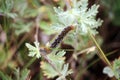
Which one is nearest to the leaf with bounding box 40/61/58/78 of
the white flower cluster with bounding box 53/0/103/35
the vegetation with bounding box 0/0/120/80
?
the vegetation with bounding box 0/0/120/80

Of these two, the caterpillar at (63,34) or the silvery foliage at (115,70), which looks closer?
the caterpillar at (63,34)

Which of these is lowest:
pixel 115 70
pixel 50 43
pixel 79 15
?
pixel 115 70

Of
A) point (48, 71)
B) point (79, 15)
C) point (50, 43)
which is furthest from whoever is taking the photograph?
point (50, 43)

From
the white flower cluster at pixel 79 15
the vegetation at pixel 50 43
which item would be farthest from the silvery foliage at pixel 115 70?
the white flower cluster at pixel 79 15

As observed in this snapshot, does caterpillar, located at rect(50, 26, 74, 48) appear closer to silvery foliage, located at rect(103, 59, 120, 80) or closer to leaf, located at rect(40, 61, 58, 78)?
leaf, located at rect(40, 61, 58, 78)

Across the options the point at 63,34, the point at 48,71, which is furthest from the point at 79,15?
the point at 48,71

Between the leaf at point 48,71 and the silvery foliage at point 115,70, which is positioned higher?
the leaf at point 48,71

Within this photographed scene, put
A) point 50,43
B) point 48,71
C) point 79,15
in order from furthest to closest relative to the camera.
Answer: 1. point 50,43
2. point 48,71
3. point 79,15

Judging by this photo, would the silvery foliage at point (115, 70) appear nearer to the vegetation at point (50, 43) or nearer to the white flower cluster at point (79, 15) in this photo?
the vegetation at point (50, 43)

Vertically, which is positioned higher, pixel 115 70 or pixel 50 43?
pixel 50 43

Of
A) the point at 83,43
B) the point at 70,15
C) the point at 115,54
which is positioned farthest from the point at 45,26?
the point at 70,15

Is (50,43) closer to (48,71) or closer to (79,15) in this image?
(48,71)
